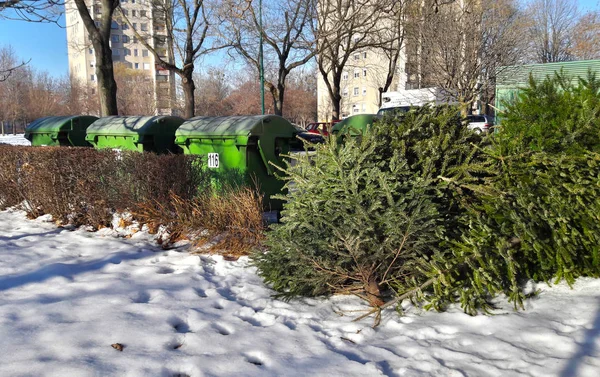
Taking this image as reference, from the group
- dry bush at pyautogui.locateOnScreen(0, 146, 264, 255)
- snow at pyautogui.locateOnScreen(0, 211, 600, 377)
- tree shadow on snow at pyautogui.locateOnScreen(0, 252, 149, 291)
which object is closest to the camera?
snow at pyautogui.locateOnScreen(0, 211, 600, 377)

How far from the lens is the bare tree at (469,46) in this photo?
55.2 feet

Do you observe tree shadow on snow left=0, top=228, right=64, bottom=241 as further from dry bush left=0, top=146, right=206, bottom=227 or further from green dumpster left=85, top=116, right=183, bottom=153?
green dumpster left=85, top=116, right=183, bottom=153

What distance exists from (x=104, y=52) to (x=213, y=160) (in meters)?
5.15

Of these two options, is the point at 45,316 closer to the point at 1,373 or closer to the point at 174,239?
the point at 1,373

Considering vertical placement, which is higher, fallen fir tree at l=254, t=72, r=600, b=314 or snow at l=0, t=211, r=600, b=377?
fallen fir tree at l=254, t=72, r=600, b=314

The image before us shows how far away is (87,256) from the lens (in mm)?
4746

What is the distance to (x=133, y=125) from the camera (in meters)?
8.02

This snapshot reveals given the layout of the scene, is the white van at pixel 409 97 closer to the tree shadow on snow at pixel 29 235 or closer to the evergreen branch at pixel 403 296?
the tree shadow on snow at pixel 29 235

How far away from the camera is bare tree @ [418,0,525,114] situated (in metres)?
16.8

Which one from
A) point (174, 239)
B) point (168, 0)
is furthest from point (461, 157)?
point (168, 0)

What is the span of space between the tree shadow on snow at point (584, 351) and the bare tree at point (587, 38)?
37.3 metres

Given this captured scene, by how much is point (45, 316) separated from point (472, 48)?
56.0ft

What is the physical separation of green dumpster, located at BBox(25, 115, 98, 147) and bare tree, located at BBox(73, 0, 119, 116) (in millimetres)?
779

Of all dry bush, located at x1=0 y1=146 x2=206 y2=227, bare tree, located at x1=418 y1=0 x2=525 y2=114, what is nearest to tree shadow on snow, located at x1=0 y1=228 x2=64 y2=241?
dry bush, located at x1=0 y1=146 x2=206 y2=227
